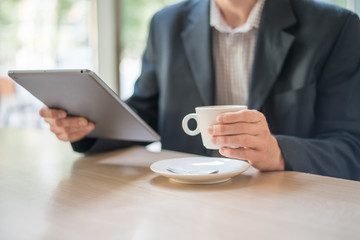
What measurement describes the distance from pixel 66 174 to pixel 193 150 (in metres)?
0.60

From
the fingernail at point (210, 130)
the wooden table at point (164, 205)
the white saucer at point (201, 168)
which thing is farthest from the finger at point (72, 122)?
the fingernail at point (210, 130)

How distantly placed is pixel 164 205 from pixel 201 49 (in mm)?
807

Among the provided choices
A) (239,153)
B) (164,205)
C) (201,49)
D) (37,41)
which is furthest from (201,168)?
(37,41)

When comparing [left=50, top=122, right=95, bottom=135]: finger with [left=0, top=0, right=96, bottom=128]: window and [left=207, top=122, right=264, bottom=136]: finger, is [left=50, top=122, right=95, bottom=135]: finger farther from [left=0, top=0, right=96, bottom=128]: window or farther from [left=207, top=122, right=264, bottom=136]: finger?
[left=0, top=0, right=96, bottom=128]: window

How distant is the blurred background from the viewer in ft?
11.3

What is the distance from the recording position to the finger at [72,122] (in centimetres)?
100

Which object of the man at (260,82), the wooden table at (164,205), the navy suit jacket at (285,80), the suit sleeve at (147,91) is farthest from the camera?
the suit sleeve at (147,91)

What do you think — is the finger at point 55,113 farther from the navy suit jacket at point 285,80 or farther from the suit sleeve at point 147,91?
the suit sleeve at point 147,91

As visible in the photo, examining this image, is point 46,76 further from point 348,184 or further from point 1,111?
point 1,111

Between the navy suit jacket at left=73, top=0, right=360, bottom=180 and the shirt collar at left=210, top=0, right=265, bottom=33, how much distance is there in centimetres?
3

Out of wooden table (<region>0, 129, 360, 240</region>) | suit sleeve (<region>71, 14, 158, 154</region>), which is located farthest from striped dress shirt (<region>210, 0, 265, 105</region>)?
wooden table (<region>0, 129, 360, 240</region>)

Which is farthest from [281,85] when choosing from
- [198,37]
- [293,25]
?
[198,37]

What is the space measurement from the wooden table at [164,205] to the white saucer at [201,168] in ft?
0.05

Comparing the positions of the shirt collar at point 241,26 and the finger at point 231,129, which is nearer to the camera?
the finger at point 231,129
